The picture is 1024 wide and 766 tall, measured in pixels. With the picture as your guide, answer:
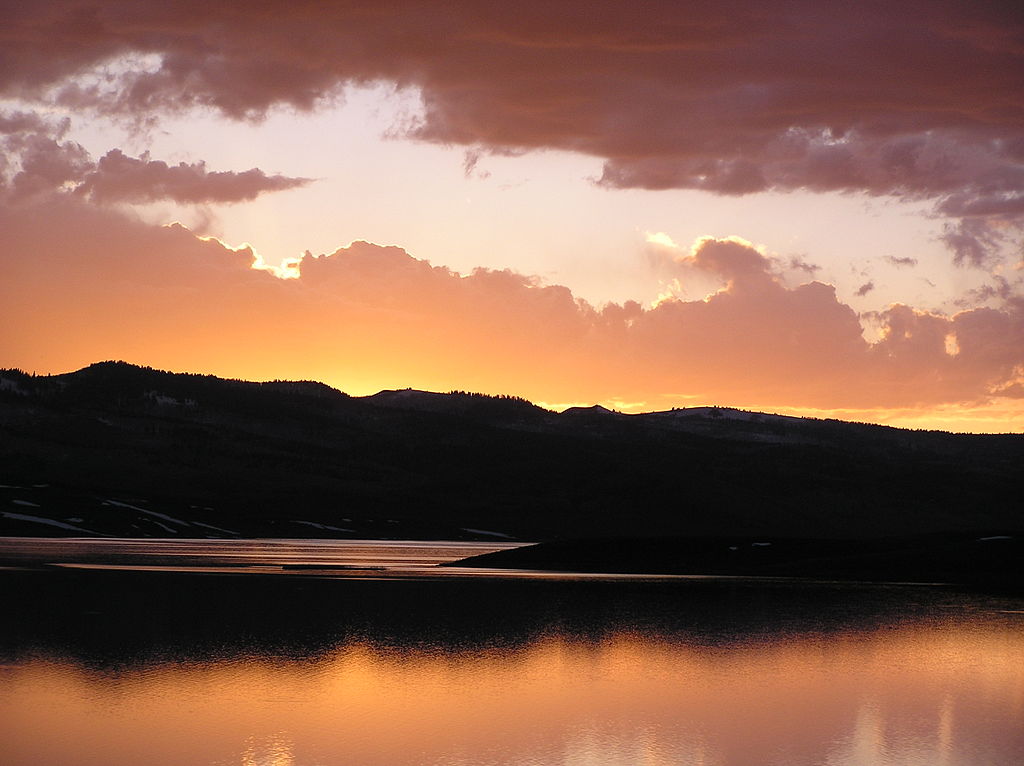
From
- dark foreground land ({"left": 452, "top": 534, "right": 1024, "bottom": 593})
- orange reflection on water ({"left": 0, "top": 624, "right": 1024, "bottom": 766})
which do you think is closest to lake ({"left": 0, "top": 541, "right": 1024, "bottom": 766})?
orange reflection on water ({"left": 0, "top": 624, "right": 1024, "bottom": 766})

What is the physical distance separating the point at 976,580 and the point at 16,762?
262 feet

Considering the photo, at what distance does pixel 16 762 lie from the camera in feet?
73.8

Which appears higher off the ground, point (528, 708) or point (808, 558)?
point (528, 708)

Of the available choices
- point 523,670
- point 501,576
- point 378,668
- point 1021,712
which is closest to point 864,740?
point 1021,712

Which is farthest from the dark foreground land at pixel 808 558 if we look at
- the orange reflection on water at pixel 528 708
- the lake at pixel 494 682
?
the orange reflection on water at pixel 528 708

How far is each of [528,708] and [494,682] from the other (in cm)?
399

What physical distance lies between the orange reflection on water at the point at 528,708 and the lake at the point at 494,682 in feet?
0.32

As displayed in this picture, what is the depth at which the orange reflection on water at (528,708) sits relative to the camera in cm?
2425

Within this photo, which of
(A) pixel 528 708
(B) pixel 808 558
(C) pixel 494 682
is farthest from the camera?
(B) pixel 808 558

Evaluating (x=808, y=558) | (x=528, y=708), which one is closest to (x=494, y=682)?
(x=528, y=708)

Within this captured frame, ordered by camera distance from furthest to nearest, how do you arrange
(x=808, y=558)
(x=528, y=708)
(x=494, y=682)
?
(x=808, y=558)
(x=494, y=682)
(x=528, y=708)

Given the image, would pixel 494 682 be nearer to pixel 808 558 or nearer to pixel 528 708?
pixel 528 708

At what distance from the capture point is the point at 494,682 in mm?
33781

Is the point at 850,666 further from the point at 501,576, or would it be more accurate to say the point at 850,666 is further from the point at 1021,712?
the point at 501,576
